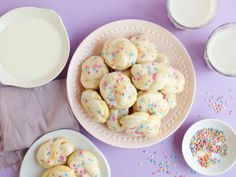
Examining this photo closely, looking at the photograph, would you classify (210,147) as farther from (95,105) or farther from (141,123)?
(95,105)

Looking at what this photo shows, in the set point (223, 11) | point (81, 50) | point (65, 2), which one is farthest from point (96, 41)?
point (223, 11)

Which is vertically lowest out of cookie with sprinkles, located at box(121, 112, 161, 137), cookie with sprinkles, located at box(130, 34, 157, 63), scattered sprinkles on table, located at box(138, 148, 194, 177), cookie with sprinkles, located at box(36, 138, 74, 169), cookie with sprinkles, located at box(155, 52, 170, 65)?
scattered sprinkles on table, located at box(138, 148, 194, 177)

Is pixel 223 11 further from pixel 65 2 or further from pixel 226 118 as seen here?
pixel 65 2

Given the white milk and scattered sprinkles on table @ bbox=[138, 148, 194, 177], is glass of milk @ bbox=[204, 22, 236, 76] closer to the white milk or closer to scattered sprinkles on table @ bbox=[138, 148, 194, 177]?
scattered sprinkles on table @ bbox=[138, 148, 194, 177]

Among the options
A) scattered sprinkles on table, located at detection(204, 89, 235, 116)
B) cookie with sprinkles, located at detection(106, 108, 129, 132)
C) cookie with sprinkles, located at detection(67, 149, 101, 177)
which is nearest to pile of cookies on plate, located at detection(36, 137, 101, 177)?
cookie with sprinkles, located at detection(67, 149, 101, 177)

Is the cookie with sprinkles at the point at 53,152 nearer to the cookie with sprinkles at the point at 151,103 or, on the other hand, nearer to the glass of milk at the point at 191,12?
the cookie with sprinkles at the point at 151,103
